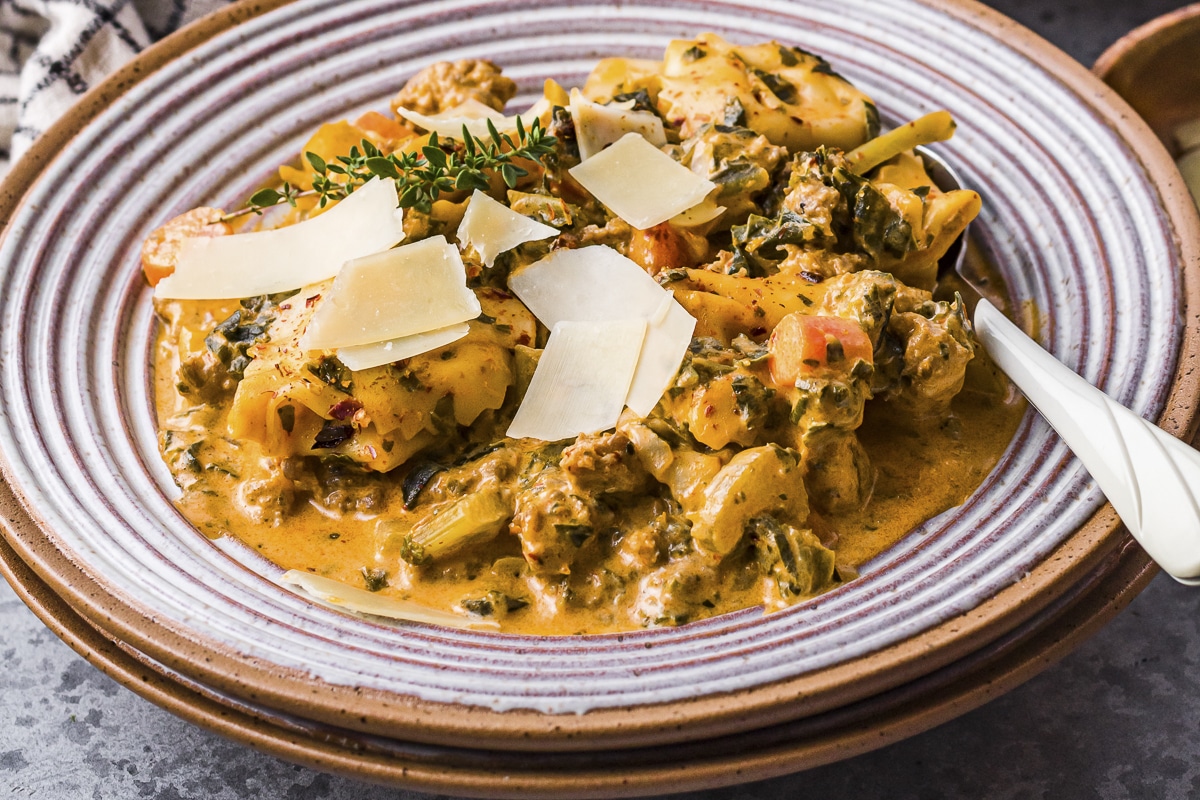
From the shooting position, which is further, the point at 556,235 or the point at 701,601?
the point at 556,235

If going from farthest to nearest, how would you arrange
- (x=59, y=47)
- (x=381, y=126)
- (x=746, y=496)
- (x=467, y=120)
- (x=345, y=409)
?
(x=59, y=47)
(x=381, y=126)
(x=467, y=120)
(x=345, y=409)
(x=746, y=496)

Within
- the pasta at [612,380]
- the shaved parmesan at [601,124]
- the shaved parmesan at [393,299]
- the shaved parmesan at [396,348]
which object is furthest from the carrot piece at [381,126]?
the shaved parmesan at [396,348]

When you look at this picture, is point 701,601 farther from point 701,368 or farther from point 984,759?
point 984,759

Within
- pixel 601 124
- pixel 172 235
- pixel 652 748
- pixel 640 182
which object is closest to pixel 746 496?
pixel 652 748

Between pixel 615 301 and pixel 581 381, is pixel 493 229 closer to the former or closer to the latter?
pixel 615 301

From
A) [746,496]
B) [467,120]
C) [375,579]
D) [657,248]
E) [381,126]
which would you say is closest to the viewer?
[746,496]

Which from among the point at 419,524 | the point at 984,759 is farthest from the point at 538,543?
the point at 984,759
